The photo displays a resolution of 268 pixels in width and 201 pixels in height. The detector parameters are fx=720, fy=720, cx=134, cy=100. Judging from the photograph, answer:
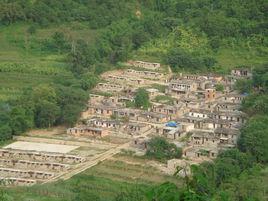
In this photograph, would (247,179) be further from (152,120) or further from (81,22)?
(81,22)

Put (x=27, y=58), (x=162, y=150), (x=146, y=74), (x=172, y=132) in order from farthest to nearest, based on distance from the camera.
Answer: (x=27, y=58) → (x=146, y=74) → (x=172, y=132) → (x=162, y=150)

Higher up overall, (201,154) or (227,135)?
(227,135)

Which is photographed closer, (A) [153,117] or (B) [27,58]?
(A) [153,117]

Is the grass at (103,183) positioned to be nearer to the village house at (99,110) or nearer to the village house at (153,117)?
the village house at (153,117)

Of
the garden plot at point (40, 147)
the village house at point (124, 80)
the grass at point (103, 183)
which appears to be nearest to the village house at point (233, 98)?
the village house at point (124, 80)

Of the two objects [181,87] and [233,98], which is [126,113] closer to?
[181,87]

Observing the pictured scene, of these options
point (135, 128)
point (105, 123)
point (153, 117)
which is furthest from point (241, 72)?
point (105, 123)

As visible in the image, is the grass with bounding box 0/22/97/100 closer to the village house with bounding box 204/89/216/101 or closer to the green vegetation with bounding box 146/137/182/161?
the village house with bounding box 204/89/216/101
